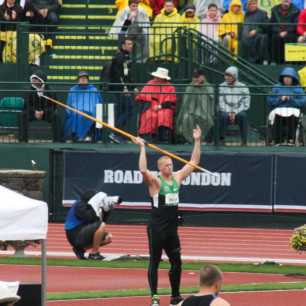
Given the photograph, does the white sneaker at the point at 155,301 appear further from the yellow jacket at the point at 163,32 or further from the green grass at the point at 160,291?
the yellow jacket at the point at 163,32

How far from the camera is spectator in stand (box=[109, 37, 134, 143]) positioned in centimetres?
2578

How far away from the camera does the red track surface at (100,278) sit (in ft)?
60.5

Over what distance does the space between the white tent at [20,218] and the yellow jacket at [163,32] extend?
1494cm

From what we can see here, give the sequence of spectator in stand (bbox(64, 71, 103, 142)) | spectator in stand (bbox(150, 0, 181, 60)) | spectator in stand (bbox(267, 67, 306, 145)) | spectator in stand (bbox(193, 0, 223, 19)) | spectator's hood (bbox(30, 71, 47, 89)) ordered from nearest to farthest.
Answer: spectator in stand (bbox(267, 67, 306, 145)) → spectator's hood (bbox(30, 71, 47, 89)) → spectator in stand (bbox(64, 71, 103, 142)) → spectator in stand (bbox(150, 0, 181, 60)) → spectator in stand (bbox(193, 0, 223, 19))

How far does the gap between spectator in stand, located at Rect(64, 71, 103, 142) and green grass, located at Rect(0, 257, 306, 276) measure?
529 centimetres

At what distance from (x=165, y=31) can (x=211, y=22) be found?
3.04ft

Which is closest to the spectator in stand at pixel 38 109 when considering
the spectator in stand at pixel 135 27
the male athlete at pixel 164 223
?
the spectator in stand at pixel 135 27

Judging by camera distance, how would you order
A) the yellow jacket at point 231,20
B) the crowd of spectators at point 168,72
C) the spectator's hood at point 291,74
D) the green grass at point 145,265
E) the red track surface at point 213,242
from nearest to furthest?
1. the green grass at point 145,265
2. the red track surface at point 213,242
3. the crowd of spectators at point 168,72
4. the spectator's hood at point 291,74
5. the yellow jacket at point 231,20

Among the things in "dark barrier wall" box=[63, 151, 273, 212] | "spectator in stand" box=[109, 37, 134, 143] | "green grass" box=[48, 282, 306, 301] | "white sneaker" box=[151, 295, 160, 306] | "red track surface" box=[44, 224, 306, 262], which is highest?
"spectator in stand" box=[109, 37, 134, 143]

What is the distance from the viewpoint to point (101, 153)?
25766 millimetres

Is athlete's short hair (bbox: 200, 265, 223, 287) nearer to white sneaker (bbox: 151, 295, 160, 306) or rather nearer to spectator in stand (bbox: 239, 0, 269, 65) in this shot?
white sneaker (bbox: 151, 295, 160, 306)

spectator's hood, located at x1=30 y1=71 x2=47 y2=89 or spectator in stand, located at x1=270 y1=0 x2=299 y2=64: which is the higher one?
spectator in stand, located at x1=270 y1=0 x2=299 y2=64

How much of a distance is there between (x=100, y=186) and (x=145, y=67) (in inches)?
136

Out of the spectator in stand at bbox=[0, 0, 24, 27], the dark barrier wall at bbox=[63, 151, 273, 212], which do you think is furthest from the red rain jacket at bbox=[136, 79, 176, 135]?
the spectator in stand at bbox=[0, 0, 24, 27]
